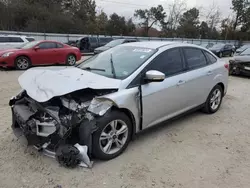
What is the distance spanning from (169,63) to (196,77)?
2.36 ft

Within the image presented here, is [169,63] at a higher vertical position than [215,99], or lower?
higher

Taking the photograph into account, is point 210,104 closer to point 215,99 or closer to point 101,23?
point 215,99

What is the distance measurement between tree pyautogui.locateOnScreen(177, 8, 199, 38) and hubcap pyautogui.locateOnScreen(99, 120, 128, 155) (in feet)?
153

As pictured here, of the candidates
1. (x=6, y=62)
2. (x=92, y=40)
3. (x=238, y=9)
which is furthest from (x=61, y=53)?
(x=238, y=9)

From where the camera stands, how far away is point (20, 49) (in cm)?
1028

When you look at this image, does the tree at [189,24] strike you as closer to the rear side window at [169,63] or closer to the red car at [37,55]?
the red car at [37,55]

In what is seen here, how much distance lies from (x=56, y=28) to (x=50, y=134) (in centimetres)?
2828

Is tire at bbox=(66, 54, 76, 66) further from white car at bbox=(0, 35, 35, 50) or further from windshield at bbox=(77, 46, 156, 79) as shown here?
windshield at bbox=(77, 46, 156, 79)

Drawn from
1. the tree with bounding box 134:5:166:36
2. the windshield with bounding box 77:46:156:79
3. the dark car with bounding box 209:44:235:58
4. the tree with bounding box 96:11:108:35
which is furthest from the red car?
the tree with bounding box 134:5:166:36

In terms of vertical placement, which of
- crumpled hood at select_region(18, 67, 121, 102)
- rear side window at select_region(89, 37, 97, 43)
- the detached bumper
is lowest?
the detached bumper

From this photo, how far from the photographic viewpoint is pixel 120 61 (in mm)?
3764

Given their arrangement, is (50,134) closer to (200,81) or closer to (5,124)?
(5,124)

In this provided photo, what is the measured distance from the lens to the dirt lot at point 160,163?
8.89 ft

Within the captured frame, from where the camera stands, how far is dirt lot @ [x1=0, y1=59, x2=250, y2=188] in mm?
2711
